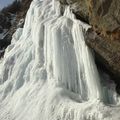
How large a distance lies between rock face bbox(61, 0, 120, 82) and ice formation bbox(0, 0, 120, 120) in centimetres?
42

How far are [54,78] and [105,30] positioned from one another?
3.12 m

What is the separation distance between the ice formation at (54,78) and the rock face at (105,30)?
1.39 feet

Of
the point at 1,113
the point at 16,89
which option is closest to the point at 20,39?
the point at 16,89

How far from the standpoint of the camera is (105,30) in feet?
42.1

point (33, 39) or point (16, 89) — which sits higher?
point (33, 39)

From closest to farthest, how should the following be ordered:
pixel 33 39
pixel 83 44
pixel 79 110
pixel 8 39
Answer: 1. pixel 79 110
2. pixel 83 44
3. pixel 33 39
4. pixel 8 39

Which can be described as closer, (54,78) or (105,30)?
(105,30)

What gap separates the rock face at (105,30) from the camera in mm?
12363

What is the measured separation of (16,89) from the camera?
1582 centimetres

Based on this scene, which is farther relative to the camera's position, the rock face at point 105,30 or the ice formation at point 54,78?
the ice formation at point 54,78

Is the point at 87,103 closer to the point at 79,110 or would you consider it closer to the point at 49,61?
the point at 79,110

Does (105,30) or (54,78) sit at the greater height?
(105,30)

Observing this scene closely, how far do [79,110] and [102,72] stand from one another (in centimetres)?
241

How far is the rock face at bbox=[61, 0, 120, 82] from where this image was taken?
12363 mm
